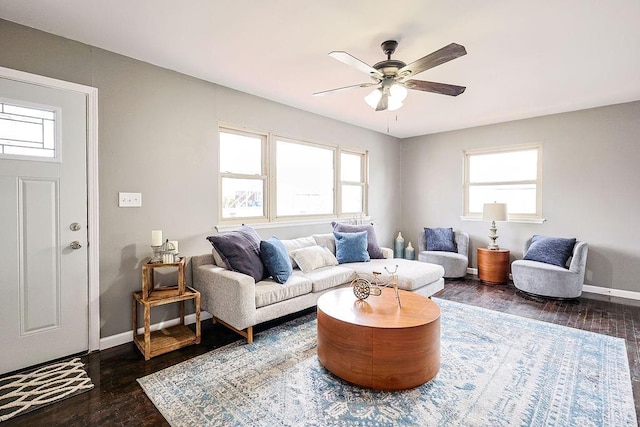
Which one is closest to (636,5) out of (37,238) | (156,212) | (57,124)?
(156,212)

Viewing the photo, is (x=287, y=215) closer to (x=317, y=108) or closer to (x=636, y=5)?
(x=317, y=108)

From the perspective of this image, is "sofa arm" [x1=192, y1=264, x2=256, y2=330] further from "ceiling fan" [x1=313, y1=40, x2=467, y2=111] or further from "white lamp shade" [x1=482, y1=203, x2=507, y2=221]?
"white lamp shade" [x1=482, y1=203, x2=507, y2=221]

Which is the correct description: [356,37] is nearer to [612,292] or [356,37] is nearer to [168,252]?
[168,252]

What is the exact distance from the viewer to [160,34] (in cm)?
243

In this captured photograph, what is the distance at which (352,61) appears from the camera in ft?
7.22

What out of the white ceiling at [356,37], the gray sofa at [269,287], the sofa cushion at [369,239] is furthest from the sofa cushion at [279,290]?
the white ceiling at [356,37]

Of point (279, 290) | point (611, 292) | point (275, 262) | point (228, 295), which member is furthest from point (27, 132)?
point (611, 292)

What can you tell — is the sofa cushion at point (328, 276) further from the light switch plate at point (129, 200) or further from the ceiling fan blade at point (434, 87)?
the ceiling fan blade at point (434, 87)

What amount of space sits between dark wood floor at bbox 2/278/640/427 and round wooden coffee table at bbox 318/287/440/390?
3.64ft

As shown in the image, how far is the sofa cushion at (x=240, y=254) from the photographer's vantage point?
2971 mm

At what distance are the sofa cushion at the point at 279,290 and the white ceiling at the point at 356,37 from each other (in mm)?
2111

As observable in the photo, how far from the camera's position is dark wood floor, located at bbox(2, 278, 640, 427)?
1.82 m

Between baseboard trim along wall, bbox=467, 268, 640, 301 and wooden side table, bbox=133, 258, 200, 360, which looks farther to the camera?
baseboard trim along wall, bbox=467, 268, 640, 301

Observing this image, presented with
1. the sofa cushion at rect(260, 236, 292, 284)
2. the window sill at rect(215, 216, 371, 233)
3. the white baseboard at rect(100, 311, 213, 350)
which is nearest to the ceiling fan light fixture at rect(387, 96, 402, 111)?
the sofa cushion at rect(260, 236, 292, 284)
